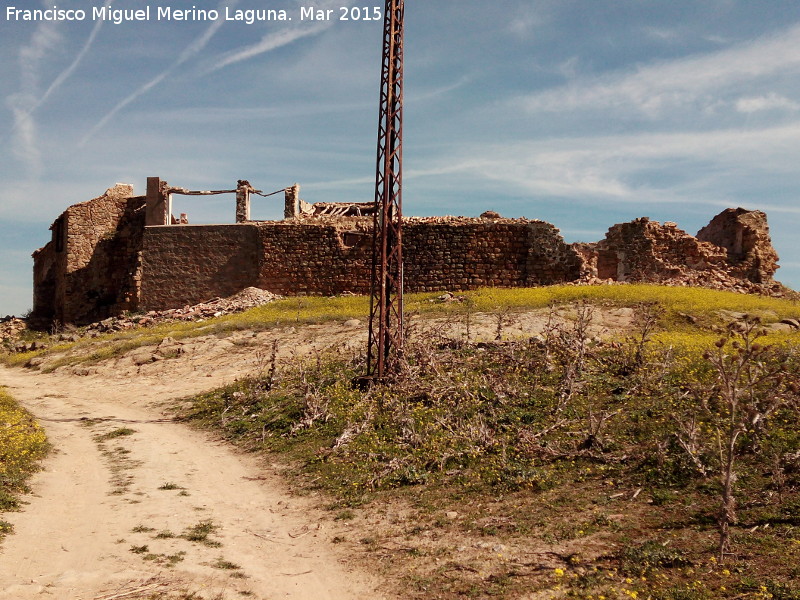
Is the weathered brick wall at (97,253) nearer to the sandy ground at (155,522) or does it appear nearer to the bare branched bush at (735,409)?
the sandy ground at (155,522)

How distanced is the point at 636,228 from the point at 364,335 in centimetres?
1207

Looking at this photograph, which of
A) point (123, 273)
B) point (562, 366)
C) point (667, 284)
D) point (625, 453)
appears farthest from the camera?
point (123, 273)

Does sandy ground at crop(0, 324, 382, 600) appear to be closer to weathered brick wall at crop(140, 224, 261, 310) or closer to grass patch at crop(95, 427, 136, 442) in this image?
grass patch at crop(95, 427, 136, 442)

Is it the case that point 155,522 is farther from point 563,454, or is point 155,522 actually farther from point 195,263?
point 195,263

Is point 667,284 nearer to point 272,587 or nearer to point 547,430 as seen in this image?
point 547,430

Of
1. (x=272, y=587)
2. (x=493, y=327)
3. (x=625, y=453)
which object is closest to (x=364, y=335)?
(x=493, y=327)

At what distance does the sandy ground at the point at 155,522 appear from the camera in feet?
19.0

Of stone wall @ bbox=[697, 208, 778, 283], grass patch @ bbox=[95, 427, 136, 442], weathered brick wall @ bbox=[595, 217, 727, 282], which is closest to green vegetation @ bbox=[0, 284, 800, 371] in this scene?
weathered brick wall @ bbox=[595, 217, 727, 282]

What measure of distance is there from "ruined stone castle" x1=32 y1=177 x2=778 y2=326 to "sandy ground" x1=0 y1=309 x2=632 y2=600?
10710 millimetres

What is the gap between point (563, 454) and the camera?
28.0ft

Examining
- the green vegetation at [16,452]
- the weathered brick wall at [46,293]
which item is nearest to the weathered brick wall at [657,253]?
the green vegetation at [16,452]

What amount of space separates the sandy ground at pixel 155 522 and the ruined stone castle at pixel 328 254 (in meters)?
10.7

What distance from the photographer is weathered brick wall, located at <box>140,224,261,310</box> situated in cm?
2491

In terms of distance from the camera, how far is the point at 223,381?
15.1 m
